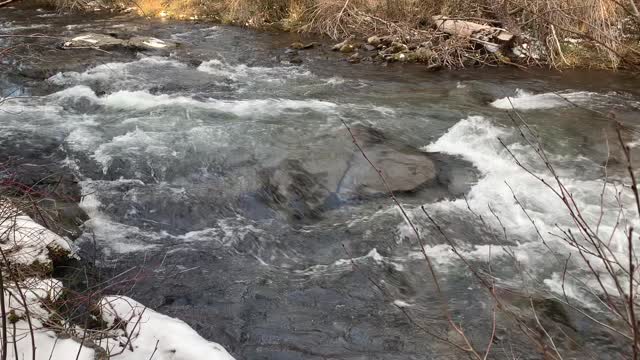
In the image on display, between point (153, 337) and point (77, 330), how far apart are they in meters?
0.39

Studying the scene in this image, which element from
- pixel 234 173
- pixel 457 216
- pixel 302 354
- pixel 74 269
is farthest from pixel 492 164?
pixel 74 269

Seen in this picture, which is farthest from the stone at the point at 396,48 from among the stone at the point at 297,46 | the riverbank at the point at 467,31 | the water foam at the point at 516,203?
the water foam at the point at 516,203

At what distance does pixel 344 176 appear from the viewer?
546cm

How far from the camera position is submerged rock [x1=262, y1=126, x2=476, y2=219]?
5180 mm

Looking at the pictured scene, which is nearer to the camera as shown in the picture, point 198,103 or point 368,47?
point 198,103

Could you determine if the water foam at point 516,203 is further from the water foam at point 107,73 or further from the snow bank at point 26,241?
the water foam at point 107,73

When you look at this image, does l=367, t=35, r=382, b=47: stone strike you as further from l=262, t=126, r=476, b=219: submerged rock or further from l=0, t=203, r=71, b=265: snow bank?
l=0, t=203, r=71, b=265: snow bank

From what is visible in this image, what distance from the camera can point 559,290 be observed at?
152 inches

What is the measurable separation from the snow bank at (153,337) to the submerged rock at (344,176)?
6.87 ft

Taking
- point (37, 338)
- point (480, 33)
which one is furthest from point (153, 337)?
point (480, 33)

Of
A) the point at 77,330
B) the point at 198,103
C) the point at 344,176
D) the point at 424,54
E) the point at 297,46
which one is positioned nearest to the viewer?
the point at 77,330

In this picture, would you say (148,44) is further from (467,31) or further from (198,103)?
(467,31)

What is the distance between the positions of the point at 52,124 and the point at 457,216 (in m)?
5.19

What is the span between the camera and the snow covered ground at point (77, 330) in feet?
8.25
